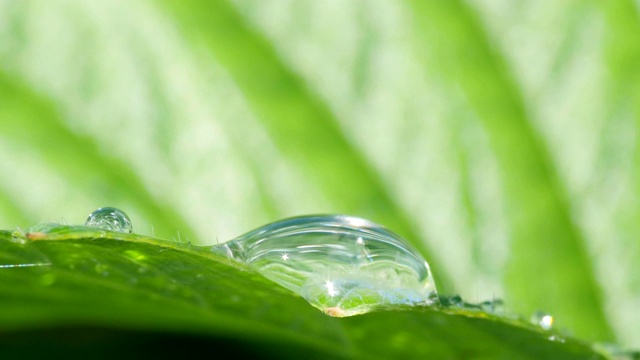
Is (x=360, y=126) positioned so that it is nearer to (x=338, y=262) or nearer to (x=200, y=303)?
(x=338, y=262)

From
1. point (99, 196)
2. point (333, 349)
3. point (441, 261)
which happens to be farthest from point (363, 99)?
point (333, 349)

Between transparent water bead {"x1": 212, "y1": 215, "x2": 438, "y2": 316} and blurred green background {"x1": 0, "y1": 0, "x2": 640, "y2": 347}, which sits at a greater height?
blurred green background {"x1": 0, "y1": 0, "x2": 640, "y2": 347}

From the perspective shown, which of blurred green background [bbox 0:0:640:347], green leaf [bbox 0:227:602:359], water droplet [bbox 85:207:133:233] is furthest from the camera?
blurred green background [bbox 0:0:640:347]

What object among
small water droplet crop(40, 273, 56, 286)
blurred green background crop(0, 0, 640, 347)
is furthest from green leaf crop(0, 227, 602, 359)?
blurred green background crop(0, 0, 640, 347)

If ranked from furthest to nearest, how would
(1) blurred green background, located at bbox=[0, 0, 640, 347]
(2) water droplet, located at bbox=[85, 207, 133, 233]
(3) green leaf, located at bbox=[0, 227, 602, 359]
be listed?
(1) blurred green background, located at bbox=[0, 0, 640, 347] < (2) water droplet, located at bbox=[85, 207, 133, 233] < (3) green leaf, located at bbox=[0, 227, 602, 359]

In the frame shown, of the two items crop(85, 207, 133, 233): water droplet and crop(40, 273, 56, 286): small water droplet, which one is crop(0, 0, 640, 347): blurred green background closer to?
crop(85, 207, 133, 233): water droplet
